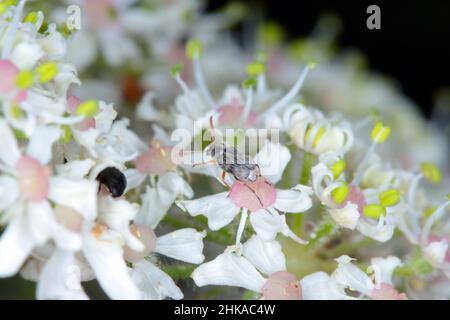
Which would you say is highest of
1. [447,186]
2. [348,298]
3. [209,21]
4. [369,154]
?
[209,21]

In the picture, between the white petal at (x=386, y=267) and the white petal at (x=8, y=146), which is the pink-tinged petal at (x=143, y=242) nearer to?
the white petal at (x=8, y=146)

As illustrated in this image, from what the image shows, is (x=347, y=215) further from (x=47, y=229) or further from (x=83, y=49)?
(x=83, y=49)

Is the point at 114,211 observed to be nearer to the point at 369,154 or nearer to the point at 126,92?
the point at 369,154

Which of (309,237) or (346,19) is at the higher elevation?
(346,19)

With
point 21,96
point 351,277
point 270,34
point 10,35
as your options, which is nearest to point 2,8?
point 10,35

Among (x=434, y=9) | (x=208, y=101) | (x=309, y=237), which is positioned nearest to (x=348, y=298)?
(x=309, y=237)

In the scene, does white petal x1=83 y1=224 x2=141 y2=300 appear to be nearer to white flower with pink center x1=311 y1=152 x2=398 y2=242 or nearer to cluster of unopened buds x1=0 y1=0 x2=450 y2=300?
cluster of unopened buds x1=0 y1=0 x2=450 y2=300

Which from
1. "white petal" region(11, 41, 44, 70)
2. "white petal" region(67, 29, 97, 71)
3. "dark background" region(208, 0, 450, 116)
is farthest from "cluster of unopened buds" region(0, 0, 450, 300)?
"dark background" region(208, 0, 450, 116)
